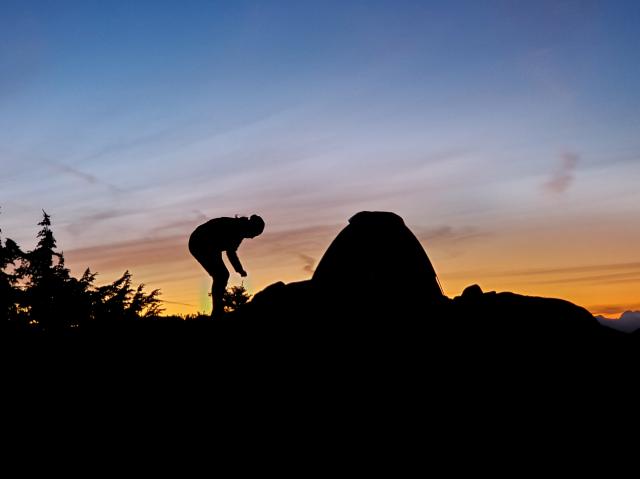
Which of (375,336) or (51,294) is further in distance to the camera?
(51,294)

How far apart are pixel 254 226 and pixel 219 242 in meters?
0.84

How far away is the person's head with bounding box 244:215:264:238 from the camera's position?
12513mm

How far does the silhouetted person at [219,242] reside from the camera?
1240 cm

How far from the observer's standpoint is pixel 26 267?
82.2 ft

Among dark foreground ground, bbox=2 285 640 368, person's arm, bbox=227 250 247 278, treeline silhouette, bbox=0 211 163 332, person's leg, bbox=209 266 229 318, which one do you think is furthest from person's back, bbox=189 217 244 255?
treeline silhouette, bbox=0 211 163 332

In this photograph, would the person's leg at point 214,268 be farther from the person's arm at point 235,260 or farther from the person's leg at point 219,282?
the person's arm at point 235,260

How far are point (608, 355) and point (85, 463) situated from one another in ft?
25.4

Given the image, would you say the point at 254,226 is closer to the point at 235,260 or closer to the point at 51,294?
the point at 235,260

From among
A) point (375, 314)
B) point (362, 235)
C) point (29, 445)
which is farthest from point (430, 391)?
point (29, 445)

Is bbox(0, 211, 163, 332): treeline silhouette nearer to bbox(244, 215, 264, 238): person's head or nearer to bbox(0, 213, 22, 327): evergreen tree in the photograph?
bbox(0, 213, 22, 327): evergreen tree

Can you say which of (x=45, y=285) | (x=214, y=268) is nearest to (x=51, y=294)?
(x=45, y=285)

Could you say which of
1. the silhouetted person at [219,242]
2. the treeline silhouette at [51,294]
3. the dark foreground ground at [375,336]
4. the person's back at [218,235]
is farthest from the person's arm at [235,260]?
the treeline silhouette at [51,294]

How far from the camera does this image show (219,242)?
488 inches

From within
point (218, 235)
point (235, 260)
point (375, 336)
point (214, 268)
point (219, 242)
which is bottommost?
point (375, 336)
